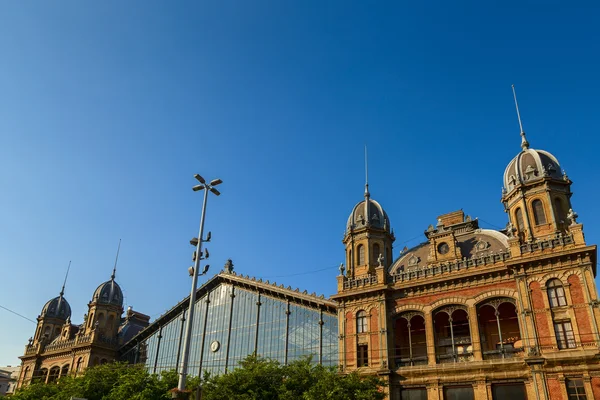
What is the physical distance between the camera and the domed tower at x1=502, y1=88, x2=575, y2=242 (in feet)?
118

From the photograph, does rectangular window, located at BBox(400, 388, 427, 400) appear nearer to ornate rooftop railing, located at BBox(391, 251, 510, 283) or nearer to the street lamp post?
ornate rooftop railing, located at BBox(391, 251, 510, 283)

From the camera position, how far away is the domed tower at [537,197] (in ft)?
118

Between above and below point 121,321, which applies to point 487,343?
below

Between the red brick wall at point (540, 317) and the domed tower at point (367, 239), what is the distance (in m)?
12.4

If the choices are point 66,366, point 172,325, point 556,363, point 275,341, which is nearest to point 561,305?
point 556,363

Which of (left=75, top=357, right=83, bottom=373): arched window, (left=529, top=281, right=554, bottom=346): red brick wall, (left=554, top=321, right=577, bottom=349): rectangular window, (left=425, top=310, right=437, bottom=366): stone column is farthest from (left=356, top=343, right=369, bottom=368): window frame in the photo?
(left=75, top=357, right=83, bottom=373): arched window

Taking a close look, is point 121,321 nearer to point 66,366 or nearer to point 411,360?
point 66,366

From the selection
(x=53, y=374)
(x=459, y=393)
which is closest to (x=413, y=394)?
(x=459, y=393)

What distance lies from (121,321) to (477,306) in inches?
2009

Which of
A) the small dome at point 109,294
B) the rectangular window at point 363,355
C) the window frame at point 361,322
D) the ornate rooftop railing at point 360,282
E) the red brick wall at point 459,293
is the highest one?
the small dome at point 109,294

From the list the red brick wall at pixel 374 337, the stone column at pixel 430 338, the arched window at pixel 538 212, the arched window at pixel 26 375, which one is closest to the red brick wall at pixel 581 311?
the arched window at pixel 538 212

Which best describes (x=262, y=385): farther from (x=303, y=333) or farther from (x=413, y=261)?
(x=413, y=261)

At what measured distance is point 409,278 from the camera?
3866 centimetres

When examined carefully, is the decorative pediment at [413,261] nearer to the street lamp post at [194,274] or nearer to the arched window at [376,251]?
the arched window at [376,251]
